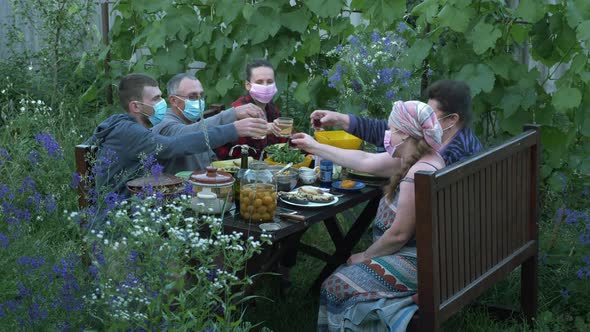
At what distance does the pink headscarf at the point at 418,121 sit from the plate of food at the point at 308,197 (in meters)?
0.47

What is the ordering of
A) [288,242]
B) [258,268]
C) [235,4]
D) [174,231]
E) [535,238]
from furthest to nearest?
1. [235,4]
2. [535,238]
3. [288,242]
4. [258,268]
5. [174,231]

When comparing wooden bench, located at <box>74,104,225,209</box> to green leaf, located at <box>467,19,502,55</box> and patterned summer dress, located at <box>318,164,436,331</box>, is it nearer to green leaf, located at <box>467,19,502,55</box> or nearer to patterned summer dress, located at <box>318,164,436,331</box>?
patterned summer dress, located at <box>318,164,436,331</box>

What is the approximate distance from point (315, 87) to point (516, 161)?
2255 mm

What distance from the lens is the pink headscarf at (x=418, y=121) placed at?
3.65 m

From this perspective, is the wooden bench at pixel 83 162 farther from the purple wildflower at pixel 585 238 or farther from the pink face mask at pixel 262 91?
the purple wildflower at pixel 585 238

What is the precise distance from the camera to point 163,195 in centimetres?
348

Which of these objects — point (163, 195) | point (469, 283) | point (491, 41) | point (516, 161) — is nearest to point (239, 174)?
point (163, 195)

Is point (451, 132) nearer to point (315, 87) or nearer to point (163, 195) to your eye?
point (163, 195)

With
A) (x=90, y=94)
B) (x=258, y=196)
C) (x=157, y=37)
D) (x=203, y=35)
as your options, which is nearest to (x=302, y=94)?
(x=203, y=35)

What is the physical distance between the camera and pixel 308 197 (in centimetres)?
378

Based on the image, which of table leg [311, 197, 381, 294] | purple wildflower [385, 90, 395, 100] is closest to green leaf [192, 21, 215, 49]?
A: purple wildflower [385, 90, 395, 100]

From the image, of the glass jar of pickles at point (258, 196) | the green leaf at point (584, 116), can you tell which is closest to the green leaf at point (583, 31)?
the green leaf at point (584, 116)

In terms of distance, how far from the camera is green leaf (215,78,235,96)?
6105 mm

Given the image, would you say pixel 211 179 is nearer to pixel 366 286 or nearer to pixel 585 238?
pixel 366 286
